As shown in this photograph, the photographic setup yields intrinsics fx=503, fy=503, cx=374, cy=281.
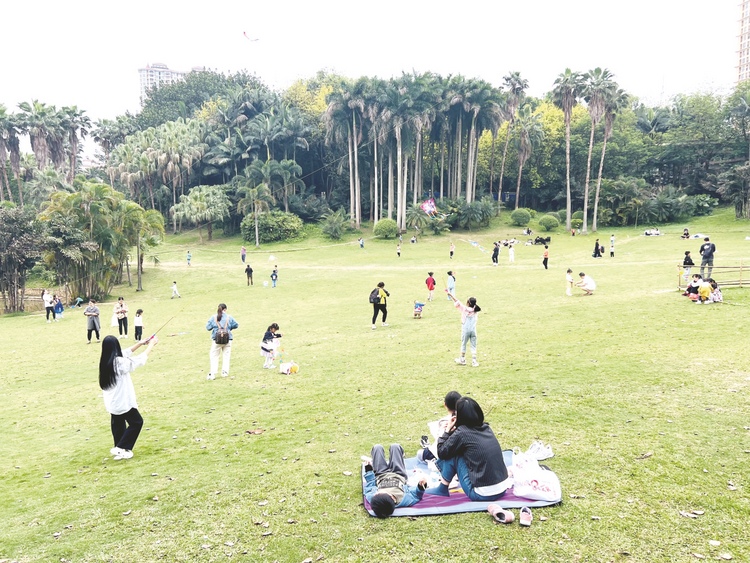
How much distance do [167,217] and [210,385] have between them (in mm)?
64057

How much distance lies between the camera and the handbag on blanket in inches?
236

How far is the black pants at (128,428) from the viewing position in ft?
25.8

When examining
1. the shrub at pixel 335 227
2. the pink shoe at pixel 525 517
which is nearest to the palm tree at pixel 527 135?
the shrub at pixel 335 227

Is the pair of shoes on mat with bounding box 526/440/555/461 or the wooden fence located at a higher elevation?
the wooden fence

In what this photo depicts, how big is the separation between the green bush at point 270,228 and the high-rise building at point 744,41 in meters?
Answer: 156

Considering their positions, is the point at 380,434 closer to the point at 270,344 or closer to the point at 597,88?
the point at 270,344

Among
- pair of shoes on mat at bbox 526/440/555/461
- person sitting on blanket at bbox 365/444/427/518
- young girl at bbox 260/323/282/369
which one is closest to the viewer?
person sitting on blanket at bbox 365/444/427/518

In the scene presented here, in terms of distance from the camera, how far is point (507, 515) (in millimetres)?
5664

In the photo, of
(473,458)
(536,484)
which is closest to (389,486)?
(473,458)

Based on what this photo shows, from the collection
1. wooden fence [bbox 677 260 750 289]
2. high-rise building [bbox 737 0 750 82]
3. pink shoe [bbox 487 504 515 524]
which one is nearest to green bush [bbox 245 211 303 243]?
wooden fence [bbox 677 260 750 289]

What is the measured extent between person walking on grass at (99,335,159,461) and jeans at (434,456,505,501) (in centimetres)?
472

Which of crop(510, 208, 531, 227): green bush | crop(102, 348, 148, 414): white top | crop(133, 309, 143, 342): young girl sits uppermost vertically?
crop(510, 208, 531, 227): green bush

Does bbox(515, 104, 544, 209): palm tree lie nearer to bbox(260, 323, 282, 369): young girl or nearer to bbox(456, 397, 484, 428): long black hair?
bbox(260, 323, 282, 369): young girl

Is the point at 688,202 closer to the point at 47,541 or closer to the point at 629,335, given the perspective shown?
the point at 629,335
